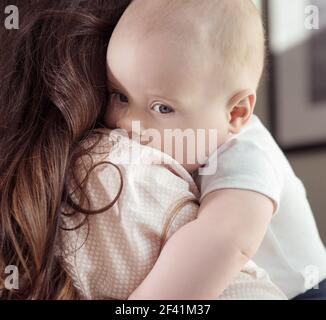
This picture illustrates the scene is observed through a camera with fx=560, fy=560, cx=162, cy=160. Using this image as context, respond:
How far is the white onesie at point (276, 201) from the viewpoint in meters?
0.63

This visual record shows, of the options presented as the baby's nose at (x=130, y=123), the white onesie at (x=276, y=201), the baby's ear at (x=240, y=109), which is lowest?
the white onesie at (x=276, y=201)

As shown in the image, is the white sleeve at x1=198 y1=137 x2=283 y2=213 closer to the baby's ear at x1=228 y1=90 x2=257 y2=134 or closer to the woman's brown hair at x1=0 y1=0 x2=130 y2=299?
the baby's ear at x1=228 y1=90 x2=257 y2=134

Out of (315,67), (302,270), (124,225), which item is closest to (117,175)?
(124,225)

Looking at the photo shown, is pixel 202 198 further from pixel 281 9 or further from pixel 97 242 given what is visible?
pixel 281 9

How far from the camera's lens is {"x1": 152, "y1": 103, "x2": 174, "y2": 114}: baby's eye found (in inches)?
25.9

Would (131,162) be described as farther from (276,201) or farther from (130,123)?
(276,201)

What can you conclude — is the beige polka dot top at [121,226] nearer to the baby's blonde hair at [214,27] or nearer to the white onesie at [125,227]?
the white onesie at [125,227]

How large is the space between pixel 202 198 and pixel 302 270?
222 millimetres

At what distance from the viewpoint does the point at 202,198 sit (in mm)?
634

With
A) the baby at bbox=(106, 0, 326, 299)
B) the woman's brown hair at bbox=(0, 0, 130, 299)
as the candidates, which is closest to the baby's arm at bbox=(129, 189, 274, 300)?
the baby at bbox=(106, 0, 326, 299)

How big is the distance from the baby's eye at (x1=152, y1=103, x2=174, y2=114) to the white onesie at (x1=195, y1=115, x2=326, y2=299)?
0.27 ft

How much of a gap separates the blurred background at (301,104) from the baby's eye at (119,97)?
745mm

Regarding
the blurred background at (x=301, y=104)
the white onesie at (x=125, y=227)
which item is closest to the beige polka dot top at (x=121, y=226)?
the white onesie at (x=125, y=227)

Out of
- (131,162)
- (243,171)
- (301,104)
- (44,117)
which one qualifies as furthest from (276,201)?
(301,104)
